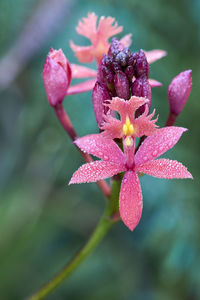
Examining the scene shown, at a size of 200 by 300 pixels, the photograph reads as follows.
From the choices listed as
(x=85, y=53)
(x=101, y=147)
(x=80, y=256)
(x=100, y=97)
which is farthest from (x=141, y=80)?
(x=80, y=256)

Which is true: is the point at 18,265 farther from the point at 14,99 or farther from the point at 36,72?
the point at 14,99

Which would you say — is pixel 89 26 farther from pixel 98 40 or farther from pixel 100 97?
pixel 100 97

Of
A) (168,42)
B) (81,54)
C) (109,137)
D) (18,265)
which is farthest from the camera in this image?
(168,42)

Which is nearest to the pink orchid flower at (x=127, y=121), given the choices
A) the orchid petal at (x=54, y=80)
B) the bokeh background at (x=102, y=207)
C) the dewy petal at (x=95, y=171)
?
the dewy petal at (x=95, y=171)

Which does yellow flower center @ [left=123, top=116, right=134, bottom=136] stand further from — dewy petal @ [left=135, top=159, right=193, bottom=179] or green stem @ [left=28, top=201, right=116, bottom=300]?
green stem @ [left=28, top=201, right=116, bottom=300]

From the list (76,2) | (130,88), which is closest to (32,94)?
(76,2)

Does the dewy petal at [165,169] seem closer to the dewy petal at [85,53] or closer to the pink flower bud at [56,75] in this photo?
the pink flower bud at [56,75]
